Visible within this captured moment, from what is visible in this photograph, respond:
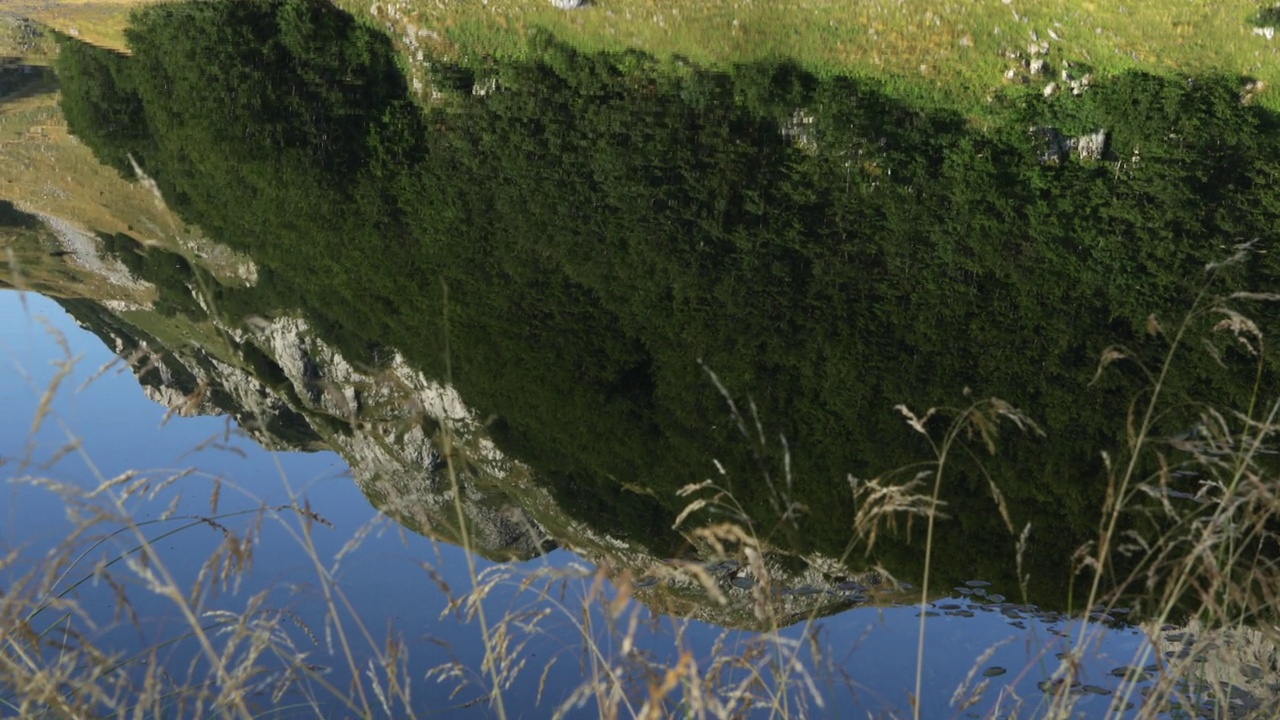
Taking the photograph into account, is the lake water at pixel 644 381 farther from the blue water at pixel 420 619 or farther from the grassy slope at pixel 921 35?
the grassy slope at pixel 921 35

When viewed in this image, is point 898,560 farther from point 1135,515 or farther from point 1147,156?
point 1147,156

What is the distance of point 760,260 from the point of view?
67.1 feet

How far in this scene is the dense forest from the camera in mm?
15109

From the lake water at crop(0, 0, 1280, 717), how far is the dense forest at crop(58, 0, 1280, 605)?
103 mm

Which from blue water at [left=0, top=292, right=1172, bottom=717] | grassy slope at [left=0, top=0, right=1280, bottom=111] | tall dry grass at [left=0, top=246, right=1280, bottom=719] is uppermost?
grassy slope at [left=0, top=0, right=1280, bottom=111]

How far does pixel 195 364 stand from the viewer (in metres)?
14.9

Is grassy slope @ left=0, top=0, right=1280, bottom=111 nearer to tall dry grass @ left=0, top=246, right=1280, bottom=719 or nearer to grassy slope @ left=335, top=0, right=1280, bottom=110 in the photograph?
grassy slope @ left=335, top=0, right=1280, bottom=110

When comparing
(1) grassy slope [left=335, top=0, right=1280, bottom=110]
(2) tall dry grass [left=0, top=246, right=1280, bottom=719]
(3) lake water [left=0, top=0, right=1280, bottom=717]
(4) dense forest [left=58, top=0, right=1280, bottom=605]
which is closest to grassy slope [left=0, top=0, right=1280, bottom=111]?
(1) grassy slope [left=335, top=0, right=1280, bottom=110]

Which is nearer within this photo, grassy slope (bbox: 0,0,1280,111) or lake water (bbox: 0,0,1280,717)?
lake water (bbox: 0,0,1280,717)

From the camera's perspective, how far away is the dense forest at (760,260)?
1511 centimetres

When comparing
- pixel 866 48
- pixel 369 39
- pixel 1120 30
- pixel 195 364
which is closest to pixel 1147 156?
pixel 1120 30

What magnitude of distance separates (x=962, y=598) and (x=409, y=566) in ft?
16.8

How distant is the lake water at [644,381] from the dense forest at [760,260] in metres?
0.10

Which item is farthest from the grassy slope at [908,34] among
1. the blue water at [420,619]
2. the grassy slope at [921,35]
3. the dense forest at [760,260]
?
the blue water at [420,619]
